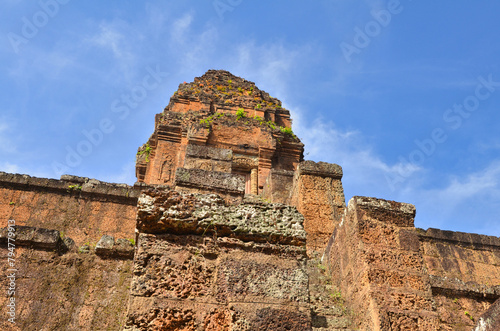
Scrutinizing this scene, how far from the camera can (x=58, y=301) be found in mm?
4766

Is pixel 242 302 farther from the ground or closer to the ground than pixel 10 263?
closer to the ground

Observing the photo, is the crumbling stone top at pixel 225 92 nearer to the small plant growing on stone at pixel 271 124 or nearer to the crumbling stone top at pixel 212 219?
the small plant growing on stone at pixel 271 124

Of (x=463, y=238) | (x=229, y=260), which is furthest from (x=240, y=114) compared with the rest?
(x=229, y=260)

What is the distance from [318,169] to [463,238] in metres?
3.01

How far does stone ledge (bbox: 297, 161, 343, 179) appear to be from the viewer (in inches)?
352

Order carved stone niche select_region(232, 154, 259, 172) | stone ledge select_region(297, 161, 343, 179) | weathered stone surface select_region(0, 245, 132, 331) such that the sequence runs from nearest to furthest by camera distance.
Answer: weathered stone surface select_region(0, 245, 132, 331) < stone ledge select_region(297, 161, 343, 179) < carved stone niche select_region(232, 154, 259, 172)

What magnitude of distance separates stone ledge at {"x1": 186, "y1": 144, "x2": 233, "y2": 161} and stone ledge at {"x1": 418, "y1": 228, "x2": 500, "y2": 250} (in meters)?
3.88

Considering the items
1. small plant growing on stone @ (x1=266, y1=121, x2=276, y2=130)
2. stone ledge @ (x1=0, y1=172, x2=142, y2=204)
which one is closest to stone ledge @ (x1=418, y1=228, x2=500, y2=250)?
stone ledge @ (x1=0, y1=172, x2=142, y2=204)

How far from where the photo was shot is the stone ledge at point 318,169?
895cm

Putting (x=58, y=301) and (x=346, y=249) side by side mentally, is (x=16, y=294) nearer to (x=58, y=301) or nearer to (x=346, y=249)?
(x=58, y=301)

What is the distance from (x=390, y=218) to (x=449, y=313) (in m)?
1.50

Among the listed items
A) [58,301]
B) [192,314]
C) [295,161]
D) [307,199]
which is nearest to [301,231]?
[192,314]

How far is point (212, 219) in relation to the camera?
353 cm

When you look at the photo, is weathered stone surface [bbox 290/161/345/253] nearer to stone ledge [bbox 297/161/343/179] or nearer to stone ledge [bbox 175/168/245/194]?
stone ledge [bbox 297/161/343/179]
